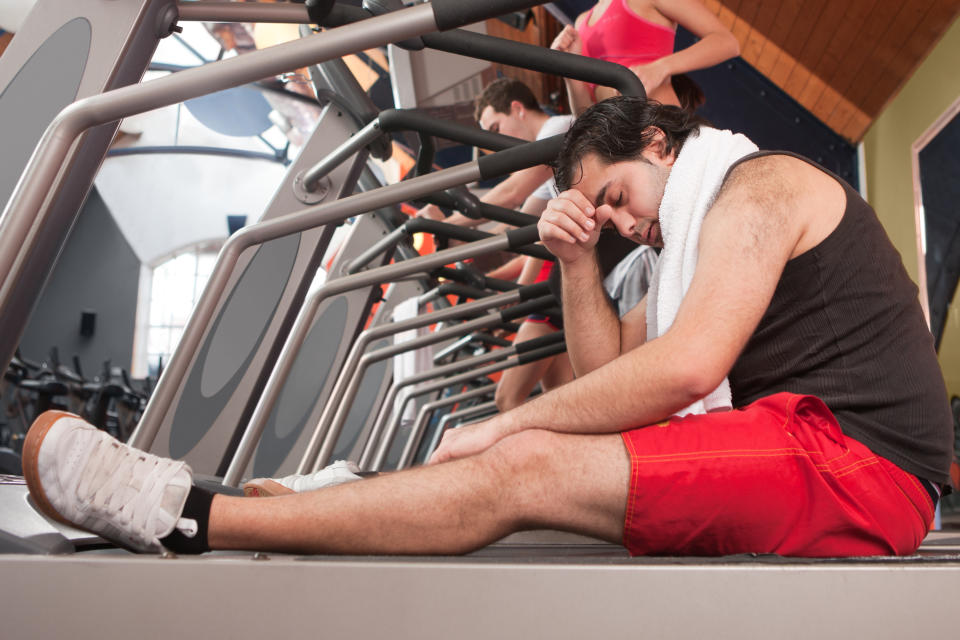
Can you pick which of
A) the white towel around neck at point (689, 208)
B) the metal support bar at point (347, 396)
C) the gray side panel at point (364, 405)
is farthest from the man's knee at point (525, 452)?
the gray side panel at point (364, 405)

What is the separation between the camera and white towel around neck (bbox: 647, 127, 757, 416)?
4.03 ft

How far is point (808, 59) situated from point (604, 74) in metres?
4.36

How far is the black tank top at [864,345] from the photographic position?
1.11m

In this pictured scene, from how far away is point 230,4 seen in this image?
4.45 ft

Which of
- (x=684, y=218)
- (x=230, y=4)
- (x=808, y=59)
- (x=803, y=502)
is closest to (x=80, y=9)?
(x=230, y=4)

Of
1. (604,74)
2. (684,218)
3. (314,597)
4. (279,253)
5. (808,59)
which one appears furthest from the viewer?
(808,59)

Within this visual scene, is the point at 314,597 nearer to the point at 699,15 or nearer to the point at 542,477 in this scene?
the point at 542,477

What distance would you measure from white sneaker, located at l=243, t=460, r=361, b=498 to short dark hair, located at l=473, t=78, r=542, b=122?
77.1 inches

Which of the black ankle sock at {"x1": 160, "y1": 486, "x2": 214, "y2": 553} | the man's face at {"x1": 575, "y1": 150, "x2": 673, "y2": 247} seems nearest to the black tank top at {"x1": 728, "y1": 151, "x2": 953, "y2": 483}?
the man's face at {"x1": 575, "y1": 150, "x2": 673, "y2": 247}

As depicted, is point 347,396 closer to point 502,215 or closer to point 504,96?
point 502,215

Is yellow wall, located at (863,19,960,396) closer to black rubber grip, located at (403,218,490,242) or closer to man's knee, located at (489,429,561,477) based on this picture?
black rubber grip, located at (403,218,490,242)

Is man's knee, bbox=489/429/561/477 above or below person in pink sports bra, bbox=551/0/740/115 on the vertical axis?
below

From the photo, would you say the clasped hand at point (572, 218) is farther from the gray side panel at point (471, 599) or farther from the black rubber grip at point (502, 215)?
the black rubber grip at point (502, 215)

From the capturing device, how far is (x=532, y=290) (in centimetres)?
249
